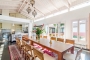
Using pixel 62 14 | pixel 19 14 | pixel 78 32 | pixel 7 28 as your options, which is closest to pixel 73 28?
pixel 78 32

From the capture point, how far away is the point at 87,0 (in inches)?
163

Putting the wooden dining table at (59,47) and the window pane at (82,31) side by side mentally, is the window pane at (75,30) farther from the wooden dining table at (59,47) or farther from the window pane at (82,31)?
the wooden dining table at (59,47)

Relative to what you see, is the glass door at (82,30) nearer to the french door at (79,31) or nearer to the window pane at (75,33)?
the french door at (79,31)

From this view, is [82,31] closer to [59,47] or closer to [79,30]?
[79,30]

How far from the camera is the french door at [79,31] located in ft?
15.6

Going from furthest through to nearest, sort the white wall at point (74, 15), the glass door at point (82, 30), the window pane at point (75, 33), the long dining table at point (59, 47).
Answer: the window pane at point (75, 33)
the glass door at point (82, 30)
the white wall at point (74, 15)
the long dining table at point (59, 47)

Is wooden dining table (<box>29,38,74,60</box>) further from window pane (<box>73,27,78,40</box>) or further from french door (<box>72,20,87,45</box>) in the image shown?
window pane (<box>73,27,78,40</box>)

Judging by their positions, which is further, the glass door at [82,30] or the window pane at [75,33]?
the window pane at [75,33]

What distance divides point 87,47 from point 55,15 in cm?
413

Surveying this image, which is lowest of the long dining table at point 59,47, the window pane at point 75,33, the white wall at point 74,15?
the long dining table at point 59,47

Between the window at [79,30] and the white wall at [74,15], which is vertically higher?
the white wall at [74,15]

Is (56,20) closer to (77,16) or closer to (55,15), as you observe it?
(55,15)

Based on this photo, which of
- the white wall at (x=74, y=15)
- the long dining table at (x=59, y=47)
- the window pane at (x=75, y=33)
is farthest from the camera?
the window pane at (x=75, y=33)

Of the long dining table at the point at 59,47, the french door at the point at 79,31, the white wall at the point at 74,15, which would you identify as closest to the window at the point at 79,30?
the french door at the point at 79,31
